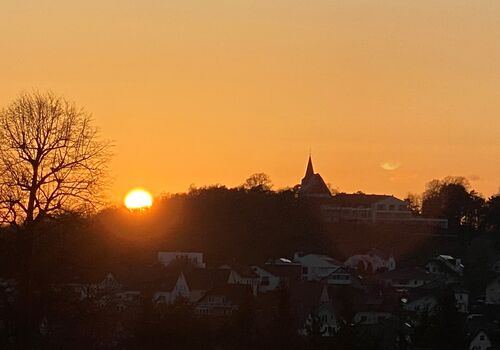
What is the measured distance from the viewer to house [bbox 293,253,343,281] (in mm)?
81438

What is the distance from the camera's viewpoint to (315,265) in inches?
3278

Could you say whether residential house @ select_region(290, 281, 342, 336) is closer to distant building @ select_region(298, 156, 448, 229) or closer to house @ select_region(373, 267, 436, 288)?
house @ select_region(373, 267, 436, 288)

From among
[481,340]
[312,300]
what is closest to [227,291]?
[312,300]

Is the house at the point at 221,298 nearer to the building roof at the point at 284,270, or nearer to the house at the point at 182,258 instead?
the house at the point at 182,258

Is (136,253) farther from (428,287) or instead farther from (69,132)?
(69,132)

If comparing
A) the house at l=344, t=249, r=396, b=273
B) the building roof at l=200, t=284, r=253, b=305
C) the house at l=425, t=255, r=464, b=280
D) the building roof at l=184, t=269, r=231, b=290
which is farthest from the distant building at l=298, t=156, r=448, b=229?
the building roof at l=200, t=284, r=253, b=305

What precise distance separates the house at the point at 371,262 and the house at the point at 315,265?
4.47 metres

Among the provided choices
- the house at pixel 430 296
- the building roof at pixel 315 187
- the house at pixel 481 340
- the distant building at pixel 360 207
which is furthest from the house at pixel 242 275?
the building roof at pixel 315 187

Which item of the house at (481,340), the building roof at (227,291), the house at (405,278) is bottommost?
the house at (481,340)

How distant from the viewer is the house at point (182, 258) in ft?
240

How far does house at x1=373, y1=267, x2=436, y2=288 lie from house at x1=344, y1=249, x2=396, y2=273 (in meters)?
4.46

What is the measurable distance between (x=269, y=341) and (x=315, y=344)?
2.20m

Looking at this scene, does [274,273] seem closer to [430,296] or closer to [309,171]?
[430,296]

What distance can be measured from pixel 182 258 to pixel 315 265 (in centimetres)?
1360
